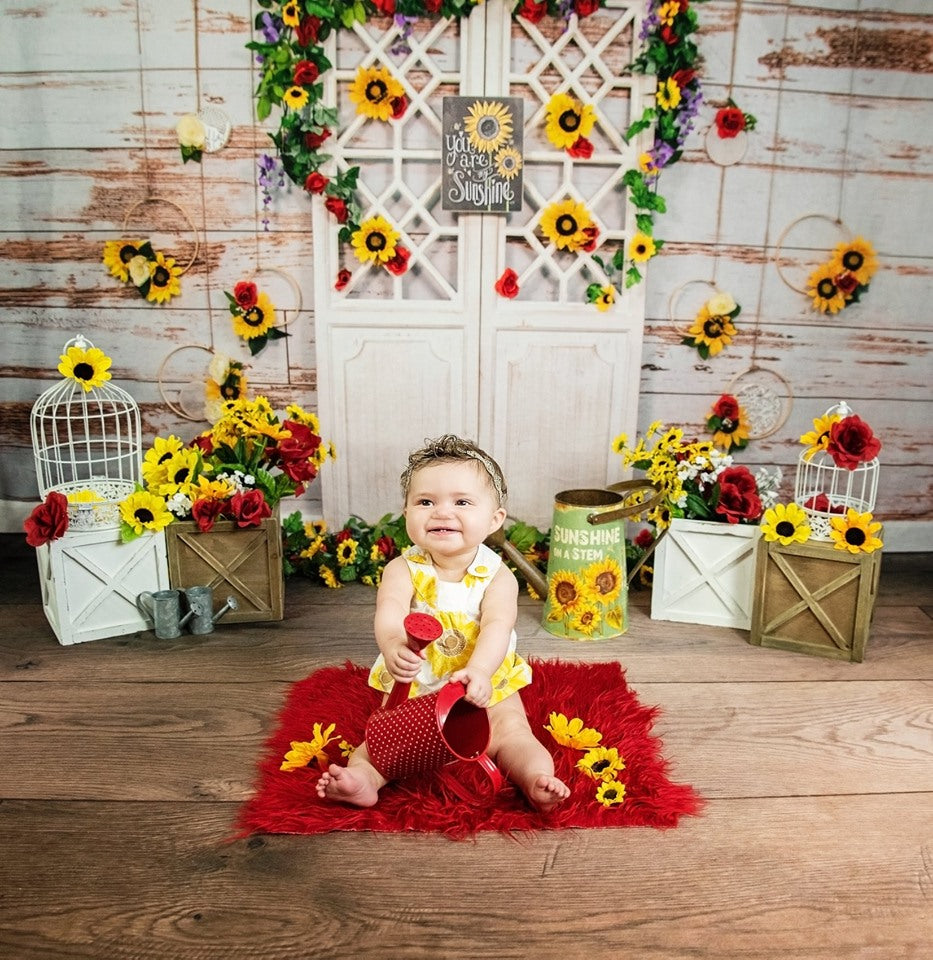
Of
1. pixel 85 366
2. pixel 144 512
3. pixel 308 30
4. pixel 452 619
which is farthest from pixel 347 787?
pixel 308 30

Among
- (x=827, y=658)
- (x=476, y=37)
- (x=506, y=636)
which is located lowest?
(x=827, y=658)

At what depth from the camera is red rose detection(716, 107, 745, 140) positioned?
2.71 meters

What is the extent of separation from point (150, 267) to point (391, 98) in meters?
0.98

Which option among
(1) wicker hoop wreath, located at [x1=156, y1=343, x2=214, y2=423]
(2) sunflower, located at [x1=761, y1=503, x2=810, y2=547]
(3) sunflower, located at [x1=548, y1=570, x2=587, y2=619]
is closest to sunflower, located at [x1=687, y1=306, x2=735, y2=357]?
(2) sunflower, located at [x1=761, y1=503, x2=810, y2=547]

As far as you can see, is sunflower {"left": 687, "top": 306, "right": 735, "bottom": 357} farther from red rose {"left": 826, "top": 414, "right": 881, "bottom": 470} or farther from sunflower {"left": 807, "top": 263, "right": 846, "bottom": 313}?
red rose {"left": 826, "top": 414, "right": 881, "bottom": 470}

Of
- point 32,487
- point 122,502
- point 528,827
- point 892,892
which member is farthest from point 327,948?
point 32,487

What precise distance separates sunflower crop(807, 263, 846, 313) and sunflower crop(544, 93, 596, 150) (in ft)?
3.10

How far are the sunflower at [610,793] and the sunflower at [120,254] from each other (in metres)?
2.30

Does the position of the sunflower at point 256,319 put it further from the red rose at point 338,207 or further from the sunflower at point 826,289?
the sunflower at point 826,289

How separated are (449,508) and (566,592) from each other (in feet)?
2.42

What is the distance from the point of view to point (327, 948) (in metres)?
1.13

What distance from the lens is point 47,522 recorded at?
201cm

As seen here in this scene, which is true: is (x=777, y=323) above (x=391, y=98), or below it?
below

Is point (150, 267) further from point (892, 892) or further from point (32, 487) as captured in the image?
point (892, 892)
